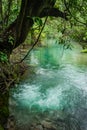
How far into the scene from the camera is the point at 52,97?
8.45 metres

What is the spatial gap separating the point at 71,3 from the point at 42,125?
3165 millimetres

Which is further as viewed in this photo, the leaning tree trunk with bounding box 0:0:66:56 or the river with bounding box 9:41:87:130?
the river with bounding box 9:41:87:130

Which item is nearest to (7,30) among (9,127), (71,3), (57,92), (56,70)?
(71,3)

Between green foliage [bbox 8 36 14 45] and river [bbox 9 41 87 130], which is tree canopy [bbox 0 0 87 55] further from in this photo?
river [bbox 9 41 87 130]

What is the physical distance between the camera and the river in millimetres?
6527

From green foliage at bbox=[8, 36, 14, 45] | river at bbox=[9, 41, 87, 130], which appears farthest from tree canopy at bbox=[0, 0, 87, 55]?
river at bbox=[9, 41, 87, 130]

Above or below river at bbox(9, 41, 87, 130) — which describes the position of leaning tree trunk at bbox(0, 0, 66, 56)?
above

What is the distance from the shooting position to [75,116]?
6.76 metres

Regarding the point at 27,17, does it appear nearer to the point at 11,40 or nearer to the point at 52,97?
the point at 11,40

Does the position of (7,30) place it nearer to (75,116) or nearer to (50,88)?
(75,116)

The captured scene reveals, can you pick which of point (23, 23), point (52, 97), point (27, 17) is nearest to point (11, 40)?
point (23, 23)

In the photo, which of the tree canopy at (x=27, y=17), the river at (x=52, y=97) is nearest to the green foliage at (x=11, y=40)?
the tree canopy at (x=27, y=17)

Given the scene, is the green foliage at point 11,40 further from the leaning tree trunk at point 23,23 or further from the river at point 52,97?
the river at point 52,97

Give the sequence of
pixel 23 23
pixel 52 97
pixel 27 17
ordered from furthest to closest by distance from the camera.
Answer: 1. pixel 52 97
2. pixel 23 23
3. pixel 27 17
